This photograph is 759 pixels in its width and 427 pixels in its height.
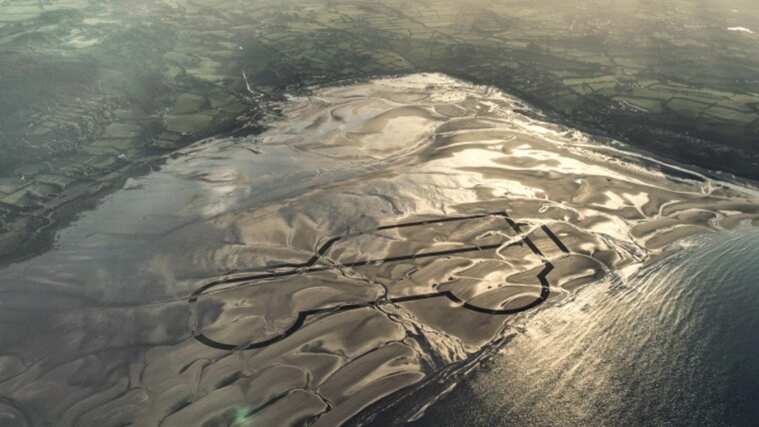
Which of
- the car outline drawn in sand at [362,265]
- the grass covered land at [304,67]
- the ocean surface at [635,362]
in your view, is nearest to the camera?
the ocean surface at [635,362]

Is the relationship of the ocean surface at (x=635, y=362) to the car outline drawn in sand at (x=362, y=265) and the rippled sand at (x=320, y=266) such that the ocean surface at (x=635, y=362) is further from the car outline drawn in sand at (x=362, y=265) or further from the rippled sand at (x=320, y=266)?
the car outline drawn in sand at (x=362, y=265)

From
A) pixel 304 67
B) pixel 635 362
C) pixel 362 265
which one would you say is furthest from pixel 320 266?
pixel 304 67

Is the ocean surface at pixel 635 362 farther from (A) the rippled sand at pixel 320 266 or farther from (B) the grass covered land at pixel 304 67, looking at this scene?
(B) the grass covered land at pixel 304 67

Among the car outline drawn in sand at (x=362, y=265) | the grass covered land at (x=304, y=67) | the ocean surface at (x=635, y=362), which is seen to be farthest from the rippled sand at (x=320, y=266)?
the grass covered land at (x=304, y=67)

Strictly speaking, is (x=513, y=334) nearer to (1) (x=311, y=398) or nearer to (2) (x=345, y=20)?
(1) (x=311, y=398)

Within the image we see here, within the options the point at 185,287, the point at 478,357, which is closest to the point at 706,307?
the point at 478,357

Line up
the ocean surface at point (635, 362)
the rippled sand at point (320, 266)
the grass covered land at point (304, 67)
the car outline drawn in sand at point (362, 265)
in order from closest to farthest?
the ocean surface at point (635, 362) < the rippled sand at point (320, 266) < the car outline drawn in sand at point (362, 265) < the grass covered land at point (304, 67)

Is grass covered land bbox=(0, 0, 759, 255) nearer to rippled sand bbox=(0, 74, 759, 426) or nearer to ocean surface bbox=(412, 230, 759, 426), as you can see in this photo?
rippled sand bbox=(0, 74, 759, 426)

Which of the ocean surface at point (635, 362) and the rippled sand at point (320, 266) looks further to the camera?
the rippled sand at point (320, 266)
